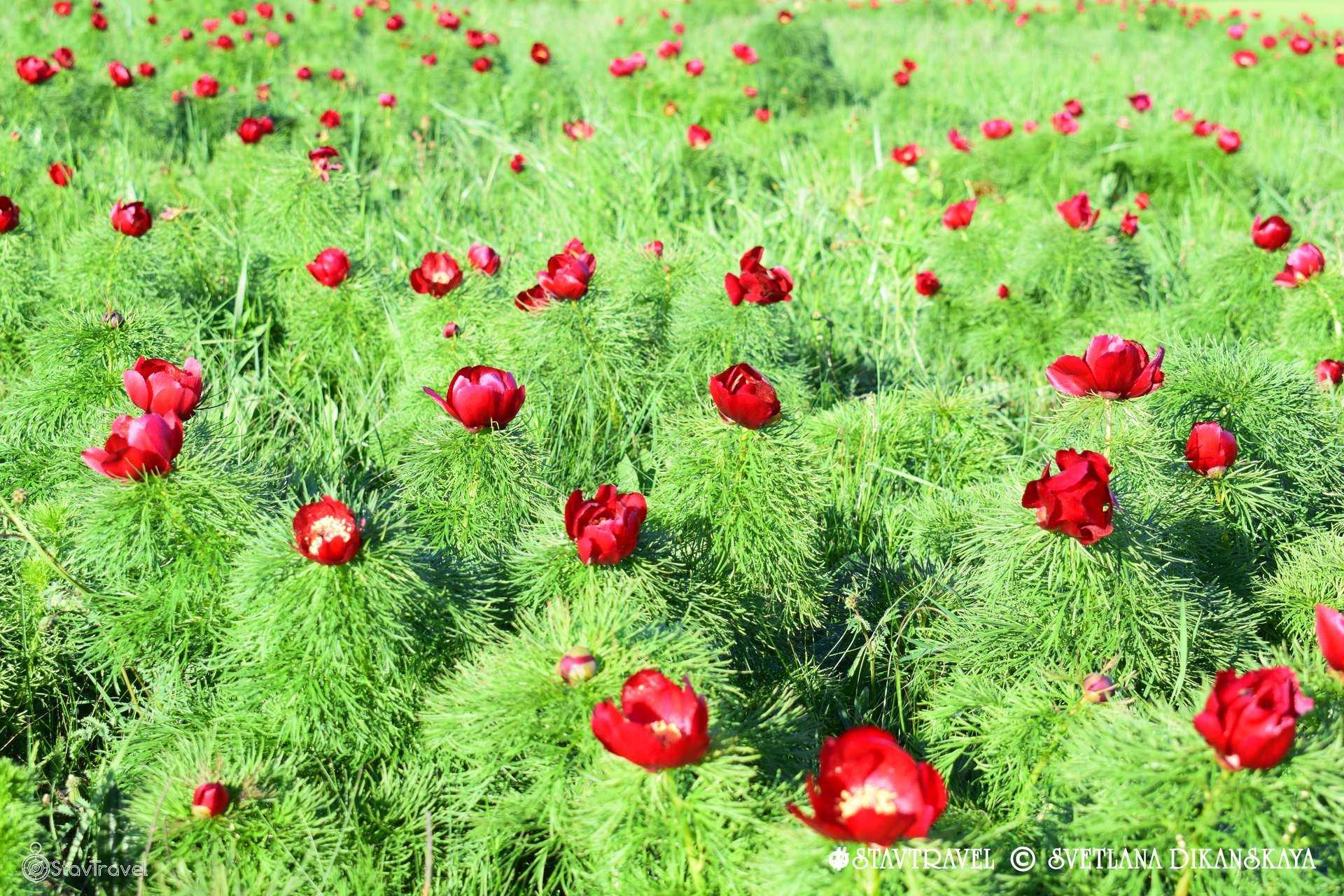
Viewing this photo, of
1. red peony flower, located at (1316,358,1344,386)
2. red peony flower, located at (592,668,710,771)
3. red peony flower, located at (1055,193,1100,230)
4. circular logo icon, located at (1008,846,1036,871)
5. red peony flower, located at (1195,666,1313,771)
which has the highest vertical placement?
red peony flower, located at (1195,666,1313,771)

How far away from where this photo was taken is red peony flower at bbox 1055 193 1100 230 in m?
3.07

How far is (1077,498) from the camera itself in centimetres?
150

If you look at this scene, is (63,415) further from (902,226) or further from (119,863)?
(902,226)

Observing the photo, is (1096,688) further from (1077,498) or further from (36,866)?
(36,866)

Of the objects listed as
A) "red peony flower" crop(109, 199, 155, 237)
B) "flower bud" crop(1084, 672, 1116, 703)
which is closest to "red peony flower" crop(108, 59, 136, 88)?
"red peony flower" crop(109, 199, 155, 237)

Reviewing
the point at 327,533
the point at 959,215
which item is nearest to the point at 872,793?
the point at 327,533

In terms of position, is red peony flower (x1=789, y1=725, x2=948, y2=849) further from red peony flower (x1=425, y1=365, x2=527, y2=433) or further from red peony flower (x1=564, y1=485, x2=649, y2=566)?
red peony flower (x1=425, y1=365, x2=527, y2=433)

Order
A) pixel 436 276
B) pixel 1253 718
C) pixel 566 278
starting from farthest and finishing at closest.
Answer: pixel 436 276 < pixel 566 278 < pixel 1253 718

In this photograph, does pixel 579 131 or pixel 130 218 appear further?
pixel 579 131

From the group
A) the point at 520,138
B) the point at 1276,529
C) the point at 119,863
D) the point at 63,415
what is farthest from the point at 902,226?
the point at 119,863

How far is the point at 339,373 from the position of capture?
9.43 ft

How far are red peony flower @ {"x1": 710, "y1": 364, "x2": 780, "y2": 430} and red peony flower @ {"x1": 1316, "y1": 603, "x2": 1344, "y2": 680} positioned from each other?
864 mm

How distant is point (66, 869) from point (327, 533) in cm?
62

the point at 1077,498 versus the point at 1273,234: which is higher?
the point at 1077,498
